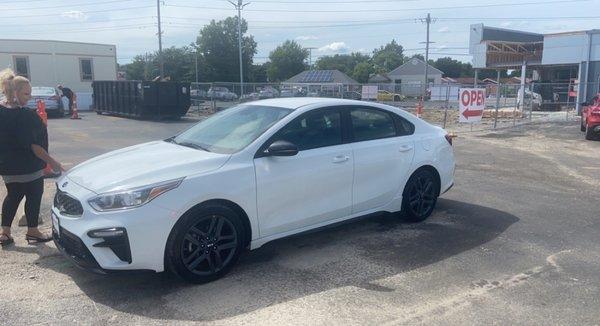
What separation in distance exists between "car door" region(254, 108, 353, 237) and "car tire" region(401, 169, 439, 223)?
102 centimetres

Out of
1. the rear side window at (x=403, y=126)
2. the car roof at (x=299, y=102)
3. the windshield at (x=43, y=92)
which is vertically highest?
the car roof at (x=299, y=102)

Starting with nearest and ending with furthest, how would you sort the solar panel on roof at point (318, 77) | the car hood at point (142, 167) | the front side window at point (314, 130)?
the car hood at point (142, 167), the front side window at point (314, 130), the solar panel on roof at point (318, 77)

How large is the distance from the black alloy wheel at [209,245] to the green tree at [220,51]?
78382mm

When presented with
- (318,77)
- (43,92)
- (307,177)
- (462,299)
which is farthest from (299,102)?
(318,77)

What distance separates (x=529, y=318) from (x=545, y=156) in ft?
30.7

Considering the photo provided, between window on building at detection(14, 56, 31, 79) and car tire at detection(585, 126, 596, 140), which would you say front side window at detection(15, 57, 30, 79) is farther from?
car tire at detection(585, 126, 596, 140)

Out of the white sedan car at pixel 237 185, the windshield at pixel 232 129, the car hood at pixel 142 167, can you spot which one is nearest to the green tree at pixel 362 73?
the white sedan car at pixel 237 185

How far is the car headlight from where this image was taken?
409 cm

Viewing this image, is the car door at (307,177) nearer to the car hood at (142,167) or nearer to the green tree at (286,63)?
the car hood at (142,167)

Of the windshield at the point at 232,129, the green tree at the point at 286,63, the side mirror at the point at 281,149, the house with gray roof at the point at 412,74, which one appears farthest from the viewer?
the green tree at the point at 286,63

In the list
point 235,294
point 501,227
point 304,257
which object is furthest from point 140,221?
point 501,227

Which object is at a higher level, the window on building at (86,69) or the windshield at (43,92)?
the window on building at (86,69)

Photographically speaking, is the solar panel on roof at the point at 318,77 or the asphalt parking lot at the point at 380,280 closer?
the asphalt parking lot at the point at 380,280

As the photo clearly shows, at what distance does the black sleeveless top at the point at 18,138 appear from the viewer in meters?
4.99
